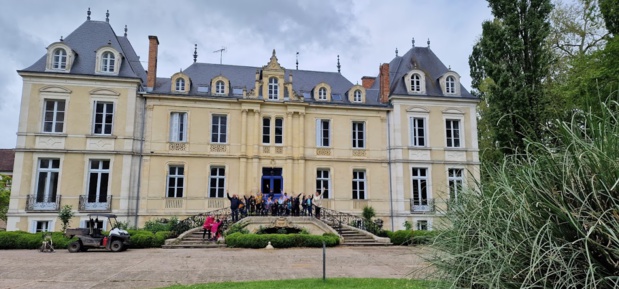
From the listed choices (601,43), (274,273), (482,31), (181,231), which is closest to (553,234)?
(274,273)

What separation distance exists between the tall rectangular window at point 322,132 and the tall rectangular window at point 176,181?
8.40m

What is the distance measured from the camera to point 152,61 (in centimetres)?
2434

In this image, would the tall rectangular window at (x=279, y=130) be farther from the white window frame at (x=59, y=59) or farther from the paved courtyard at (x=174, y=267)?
the white window frame at (x=59, y=59)

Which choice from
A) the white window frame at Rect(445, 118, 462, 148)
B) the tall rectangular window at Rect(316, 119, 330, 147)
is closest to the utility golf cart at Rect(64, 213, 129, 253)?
the tall rectangular window at Rect(316, 119, 330, 147)

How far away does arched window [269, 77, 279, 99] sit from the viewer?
25531mm

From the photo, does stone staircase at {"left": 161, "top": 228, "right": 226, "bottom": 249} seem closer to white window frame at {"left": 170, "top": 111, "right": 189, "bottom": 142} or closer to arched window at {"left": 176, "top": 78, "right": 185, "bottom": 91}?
white window frame at {"left": 170, "top": 111, "right": 189, "bottom": 142}

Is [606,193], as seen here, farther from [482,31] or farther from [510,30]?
[482,31]

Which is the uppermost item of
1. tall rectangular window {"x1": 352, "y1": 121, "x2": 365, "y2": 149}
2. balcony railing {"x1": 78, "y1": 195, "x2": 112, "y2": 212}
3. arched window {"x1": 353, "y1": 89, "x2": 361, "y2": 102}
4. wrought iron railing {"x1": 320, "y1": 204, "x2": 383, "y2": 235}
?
arched window {"x1": 353, "y1": 89, "x2": 361, "y2": 102}

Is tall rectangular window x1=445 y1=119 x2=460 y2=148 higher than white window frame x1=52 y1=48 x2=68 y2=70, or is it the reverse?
white window frame x1=52 y1=48 x2=68 y2=70

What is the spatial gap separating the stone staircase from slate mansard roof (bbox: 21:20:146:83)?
32.8ft

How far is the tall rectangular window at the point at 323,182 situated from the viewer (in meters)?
25.2

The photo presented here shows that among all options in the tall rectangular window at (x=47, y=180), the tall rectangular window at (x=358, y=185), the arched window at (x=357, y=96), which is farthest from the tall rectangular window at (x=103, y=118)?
the arched window at (x=357, y=96)

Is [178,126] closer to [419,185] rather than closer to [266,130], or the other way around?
[266,130]

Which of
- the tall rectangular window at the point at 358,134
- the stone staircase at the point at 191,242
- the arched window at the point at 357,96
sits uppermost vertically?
the arched window at the point at 357,96
